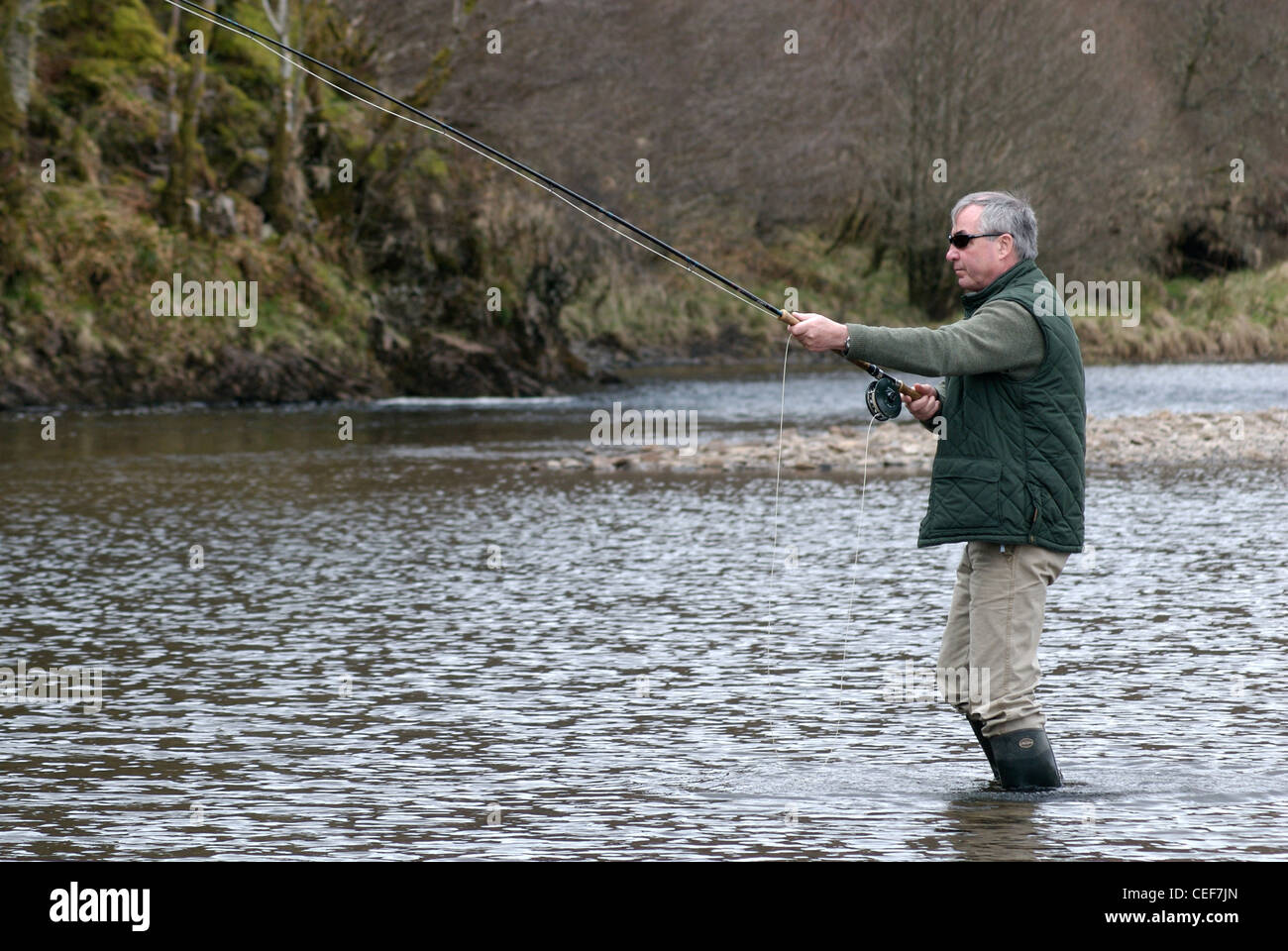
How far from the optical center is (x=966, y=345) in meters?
6.06

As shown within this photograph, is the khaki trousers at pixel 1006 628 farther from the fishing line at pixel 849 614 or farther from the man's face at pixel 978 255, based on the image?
the man's face at pixel 978 255

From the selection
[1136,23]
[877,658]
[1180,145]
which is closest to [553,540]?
[877,658]

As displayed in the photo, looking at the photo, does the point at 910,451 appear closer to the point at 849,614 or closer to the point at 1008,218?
the point at 849,614

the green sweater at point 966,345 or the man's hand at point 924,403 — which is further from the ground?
the green sweater at point 966,345

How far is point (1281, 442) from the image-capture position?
22516 millimetres

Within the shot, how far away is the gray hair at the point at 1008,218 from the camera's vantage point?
6355mm

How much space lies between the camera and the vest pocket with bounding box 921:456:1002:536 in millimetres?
6246

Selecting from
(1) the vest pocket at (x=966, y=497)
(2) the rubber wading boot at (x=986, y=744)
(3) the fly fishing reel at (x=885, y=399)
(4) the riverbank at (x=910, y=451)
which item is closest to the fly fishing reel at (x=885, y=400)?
(3) the fly fishing reel at (x=885, y=399)

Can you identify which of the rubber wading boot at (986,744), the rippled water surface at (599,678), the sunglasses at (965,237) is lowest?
the rippled water surface at (599,678)

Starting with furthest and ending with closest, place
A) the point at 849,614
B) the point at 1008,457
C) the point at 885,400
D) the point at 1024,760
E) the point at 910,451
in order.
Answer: the point at 910,451, the point at 849,614, the point at 885,400, the point at 1024,760, the point at 1008,457

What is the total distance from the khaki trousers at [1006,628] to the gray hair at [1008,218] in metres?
0.89

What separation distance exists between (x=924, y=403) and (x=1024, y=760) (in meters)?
1.11

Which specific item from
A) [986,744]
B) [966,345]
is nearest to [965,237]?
[966,345]

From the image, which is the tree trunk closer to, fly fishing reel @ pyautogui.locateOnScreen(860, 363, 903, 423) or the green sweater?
fly fishing reel @ pyautogui.locateOnScreen(860, 363, 903, 423)
